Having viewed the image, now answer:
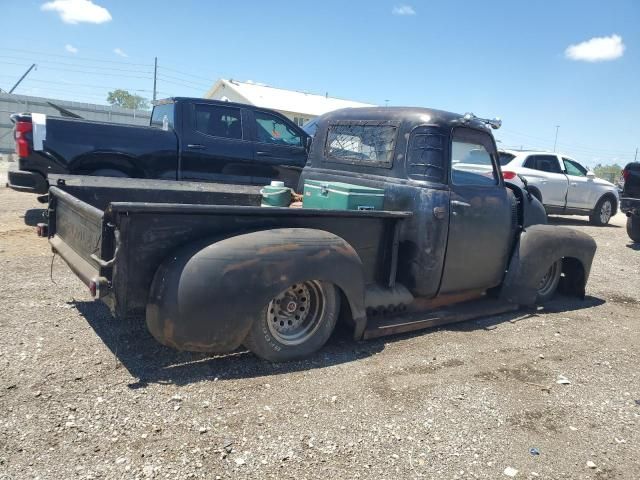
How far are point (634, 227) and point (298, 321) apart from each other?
9.01 m

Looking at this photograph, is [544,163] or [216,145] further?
[544,163]

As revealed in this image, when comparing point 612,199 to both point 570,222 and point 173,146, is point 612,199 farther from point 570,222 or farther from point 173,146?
point 173,146

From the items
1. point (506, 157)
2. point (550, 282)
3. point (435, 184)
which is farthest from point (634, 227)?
point (435, 184)

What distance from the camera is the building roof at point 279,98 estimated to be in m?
29.6

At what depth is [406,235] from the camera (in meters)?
4.34

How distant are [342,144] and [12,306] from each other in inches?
126

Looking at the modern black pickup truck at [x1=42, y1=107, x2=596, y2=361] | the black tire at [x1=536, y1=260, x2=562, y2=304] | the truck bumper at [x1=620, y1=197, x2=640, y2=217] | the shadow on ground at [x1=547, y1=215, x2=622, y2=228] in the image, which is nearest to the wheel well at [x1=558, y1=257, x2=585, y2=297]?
the modern black pickup truck at [x1=42, y1=107, x2=596, y2=361]

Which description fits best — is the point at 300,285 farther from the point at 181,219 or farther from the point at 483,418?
the point at 483,418

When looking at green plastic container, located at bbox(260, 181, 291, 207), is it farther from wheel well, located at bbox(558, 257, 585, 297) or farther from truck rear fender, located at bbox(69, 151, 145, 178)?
wheel well, located at bbox(558, 257, 585, 297)

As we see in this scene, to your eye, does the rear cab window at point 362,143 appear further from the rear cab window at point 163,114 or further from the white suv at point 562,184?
the white suv at point 562,184

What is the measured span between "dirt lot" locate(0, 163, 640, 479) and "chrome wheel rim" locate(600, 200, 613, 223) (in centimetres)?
975

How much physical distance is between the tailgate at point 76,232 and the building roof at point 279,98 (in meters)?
24.6

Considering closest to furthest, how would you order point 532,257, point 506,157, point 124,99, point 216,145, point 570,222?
point 532,257 → point 216,145 → point 506,157 → point 570,222 → point 124,99

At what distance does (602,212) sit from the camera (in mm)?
13227
